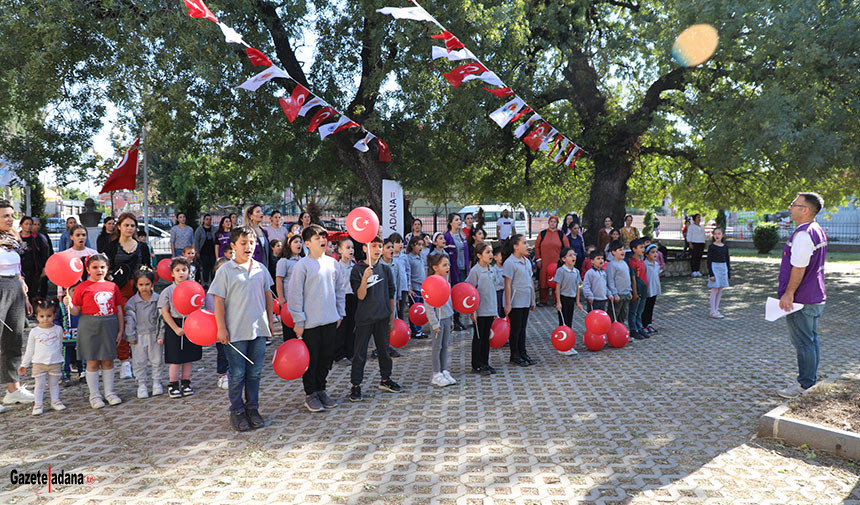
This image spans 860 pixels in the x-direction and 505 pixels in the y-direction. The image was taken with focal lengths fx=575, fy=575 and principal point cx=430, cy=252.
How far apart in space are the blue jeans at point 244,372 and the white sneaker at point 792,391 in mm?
5088

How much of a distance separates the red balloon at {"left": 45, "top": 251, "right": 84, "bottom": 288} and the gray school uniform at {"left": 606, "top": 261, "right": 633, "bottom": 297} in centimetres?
678

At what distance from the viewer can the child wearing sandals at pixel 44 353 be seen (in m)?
5.44

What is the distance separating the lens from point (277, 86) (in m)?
13.2

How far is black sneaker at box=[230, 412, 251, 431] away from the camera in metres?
4.91

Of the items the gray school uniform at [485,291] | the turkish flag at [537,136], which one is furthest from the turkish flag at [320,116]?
the gray school uniform at [485,291]

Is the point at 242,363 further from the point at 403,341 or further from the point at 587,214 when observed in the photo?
the point at 587,214

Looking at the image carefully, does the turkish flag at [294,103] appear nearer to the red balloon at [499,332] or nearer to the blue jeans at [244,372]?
the red balloon at [499,332]

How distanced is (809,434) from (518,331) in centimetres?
341

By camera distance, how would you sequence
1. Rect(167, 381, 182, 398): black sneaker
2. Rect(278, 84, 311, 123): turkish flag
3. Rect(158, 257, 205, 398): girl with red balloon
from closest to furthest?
Rect(158, 257, 205, 398): girl with red balloon < Rect(167, 381, 182, 398): black sneaker < Rect(278, 84, 311, 123): turkish flag

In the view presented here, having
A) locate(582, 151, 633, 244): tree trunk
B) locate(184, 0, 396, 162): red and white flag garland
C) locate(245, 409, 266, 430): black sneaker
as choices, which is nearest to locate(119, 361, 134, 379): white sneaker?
locate(245, 409, 266, 430): black sneaker

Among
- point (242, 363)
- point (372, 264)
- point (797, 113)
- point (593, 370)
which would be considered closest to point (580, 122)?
point (797, 113)

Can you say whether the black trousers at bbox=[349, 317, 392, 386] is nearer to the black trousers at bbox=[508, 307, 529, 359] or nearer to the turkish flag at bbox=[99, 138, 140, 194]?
the black trousers at bbox=[508, 307, 529, 359]

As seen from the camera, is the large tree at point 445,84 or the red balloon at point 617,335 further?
the large tree at point 445,84

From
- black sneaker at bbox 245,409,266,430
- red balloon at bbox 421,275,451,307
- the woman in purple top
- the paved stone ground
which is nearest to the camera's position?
the paved stone ground
